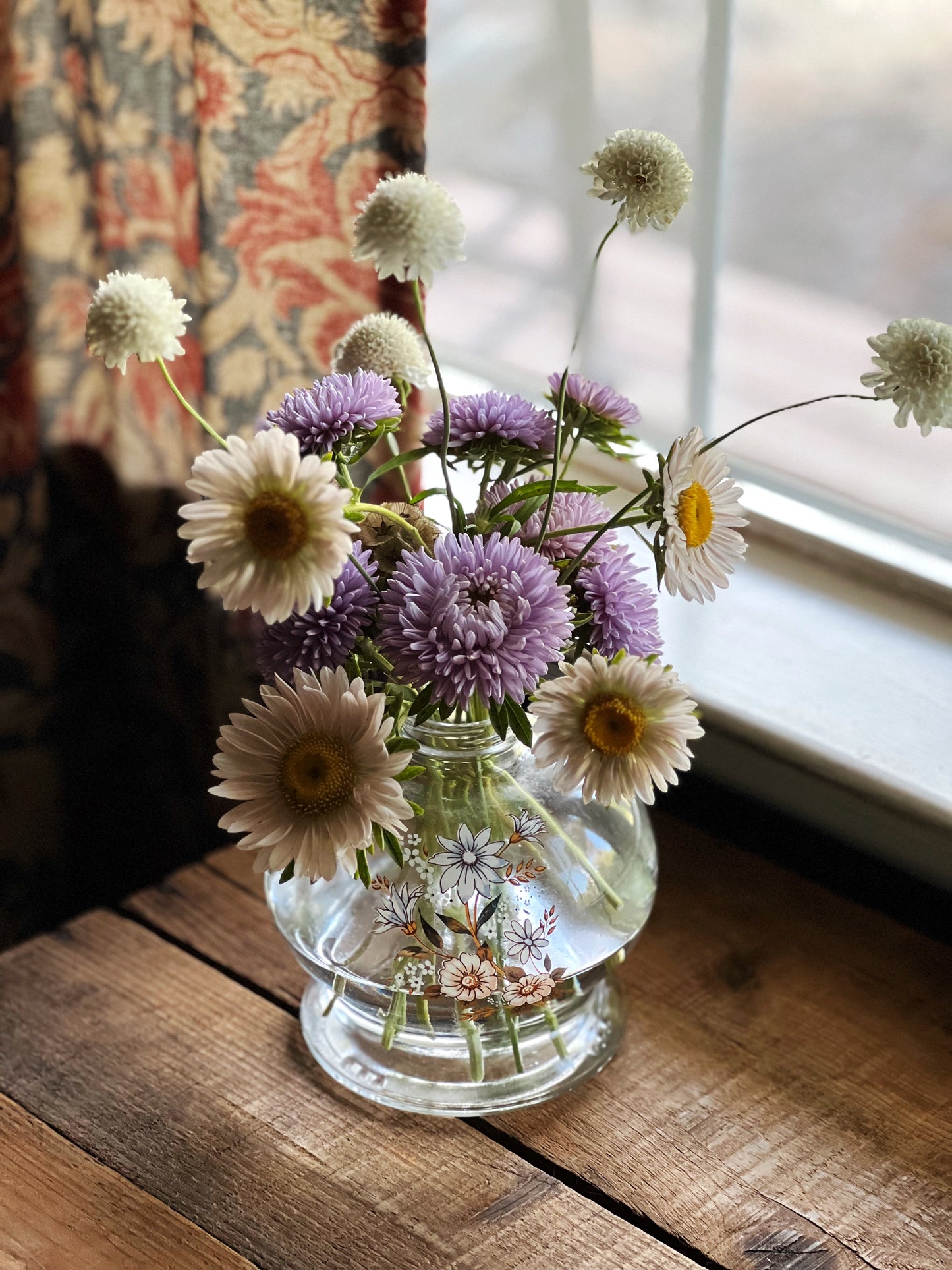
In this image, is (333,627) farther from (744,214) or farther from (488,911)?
(744,214)

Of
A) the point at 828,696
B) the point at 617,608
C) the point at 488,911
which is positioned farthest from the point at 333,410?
the point at 828,696

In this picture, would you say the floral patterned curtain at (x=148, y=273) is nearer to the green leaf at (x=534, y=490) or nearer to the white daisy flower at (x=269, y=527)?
the green leaf at (x=534, y=490)

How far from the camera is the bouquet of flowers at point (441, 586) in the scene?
0.54 meters

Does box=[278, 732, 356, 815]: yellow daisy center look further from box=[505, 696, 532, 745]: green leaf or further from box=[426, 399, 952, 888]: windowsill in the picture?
box=[426, 399, 952, 888]: windowsill

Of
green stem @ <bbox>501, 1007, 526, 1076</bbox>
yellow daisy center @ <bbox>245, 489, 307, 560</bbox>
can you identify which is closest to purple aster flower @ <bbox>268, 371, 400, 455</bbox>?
yellow daisy center @ <bbox>245, 489, 307, 560</bbox>

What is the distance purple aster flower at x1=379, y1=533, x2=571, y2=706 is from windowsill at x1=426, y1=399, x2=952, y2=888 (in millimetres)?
443

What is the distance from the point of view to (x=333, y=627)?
620mm

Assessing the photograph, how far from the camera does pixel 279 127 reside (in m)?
0.97

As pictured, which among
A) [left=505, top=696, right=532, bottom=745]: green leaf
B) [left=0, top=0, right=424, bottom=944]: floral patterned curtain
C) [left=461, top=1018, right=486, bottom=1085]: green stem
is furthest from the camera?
[left=0, top=0, right=424, bottom=944]: floral patterned curtain

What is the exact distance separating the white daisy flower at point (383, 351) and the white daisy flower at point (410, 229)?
111 millimetres

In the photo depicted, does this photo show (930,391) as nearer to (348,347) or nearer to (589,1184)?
(348,347)

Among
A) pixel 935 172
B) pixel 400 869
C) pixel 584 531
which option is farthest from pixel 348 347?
pixel 935 172

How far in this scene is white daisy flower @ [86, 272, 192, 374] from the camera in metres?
0.56

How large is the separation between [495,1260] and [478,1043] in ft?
0.37
